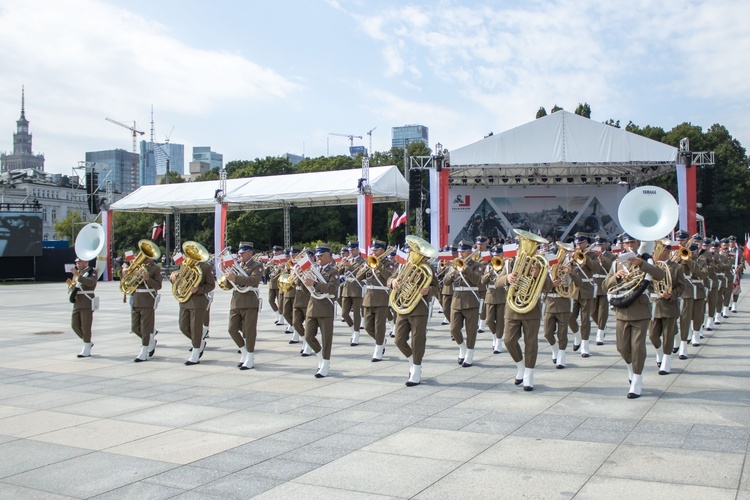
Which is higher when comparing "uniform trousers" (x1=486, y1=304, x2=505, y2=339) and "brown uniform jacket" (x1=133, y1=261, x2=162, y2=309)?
"brown uniform jacket" (x1=133, y1=261, x2=162, y2=309)

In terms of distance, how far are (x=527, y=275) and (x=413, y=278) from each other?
5.19 feet

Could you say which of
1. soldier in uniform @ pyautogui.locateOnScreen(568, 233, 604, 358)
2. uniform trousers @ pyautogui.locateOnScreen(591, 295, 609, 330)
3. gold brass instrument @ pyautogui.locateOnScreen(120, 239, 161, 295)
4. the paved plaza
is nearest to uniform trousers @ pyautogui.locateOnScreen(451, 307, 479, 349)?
the paved plaza

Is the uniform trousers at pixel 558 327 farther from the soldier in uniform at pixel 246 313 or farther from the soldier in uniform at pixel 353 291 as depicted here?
the soldier in uniform at pixel 246 313

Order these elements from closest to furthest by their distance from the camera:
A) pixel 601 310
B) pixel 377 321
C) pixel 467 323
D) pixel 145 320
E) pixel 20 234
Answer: pixel 467 323, pixel 377 321, pixel 145 320, pixel 601 310, pixel 20 234

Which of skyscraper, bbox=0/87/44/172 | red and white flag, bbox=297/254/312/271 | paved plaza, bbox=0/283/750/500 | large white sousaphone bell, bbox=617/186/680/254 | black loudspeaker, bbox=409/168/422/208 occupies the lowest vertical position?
paved plaza, bbox=0/283/750/500

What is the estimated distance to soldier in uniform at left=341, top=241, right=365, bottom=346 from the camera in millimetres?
13008

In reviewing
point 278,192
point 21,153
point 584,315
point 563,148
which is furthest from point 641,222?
point 21,153

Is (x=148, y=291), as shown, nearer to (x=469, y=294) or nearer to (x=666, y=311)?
(x=469, y=294)

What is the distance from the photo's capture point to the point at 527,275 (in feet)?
27.8

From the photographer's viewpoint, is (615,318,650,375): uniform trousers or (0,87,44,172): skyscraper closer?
(615,318,650,375): uniform trousers

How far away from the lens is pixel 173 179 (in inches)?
3265

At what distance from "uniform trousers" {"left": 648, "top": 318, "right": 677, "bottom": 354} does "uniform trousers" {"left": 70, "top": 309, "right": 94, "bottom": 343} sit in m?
9.32

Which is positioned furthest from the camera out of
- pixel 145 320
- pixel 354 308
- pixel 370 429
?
pixel 354 308

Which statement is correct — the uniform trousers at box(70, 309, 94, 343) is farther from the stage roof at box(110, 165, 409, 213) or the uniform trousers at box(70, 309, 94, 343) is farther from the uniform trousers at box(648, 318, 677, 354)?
the stage roof at box(110, 165, 409, 213)
